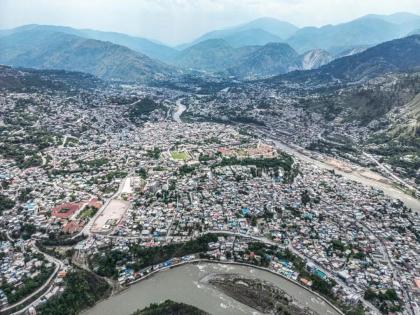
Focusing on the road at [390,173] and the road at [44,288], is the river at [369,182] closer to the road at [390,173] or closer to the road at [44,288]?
the road at [390,173]

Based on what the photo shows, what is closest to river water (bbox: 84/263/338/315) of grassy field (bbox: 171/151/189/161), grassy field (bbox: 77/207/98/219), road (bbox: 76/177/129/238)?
road (bbox: 76/177/129/238)

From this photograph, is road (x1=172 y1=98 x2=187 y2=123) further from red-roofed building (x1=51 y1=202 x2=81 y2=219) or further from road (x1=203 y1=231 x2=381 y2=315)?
road (x1=203 y1=231 x2=381 y2=315)

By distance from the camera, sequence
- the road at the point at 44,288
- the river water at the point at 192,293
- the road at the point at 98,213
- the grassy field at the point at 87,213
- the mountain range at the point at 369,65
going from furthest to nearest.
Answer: the mountain range at the point at 369,65 < the grassy field at the point at 87,213 < the road at the point at 98,213 < the river water at the point at 192,293 < the road at the point at 44,288

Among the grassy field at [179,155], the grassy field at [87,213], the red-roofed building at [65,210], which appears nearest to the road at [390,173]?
the grassy field at [179,155]

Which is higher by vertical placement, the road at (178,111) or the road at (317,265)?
the road at (317,265)

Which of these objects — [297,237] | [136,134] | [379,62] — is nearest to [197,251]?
[297,237]

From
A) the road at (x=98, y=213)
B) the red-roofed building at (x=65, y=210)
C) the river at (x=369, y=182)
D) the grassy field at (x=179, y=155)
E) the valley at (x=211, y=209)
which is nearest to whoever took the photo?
the valley at (x=211, y=209)

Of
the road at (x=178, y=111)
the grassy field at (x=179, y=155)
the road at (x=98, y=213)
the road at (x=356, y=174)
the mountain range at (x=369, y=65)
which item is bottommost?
the road at (x=178, y=111)
